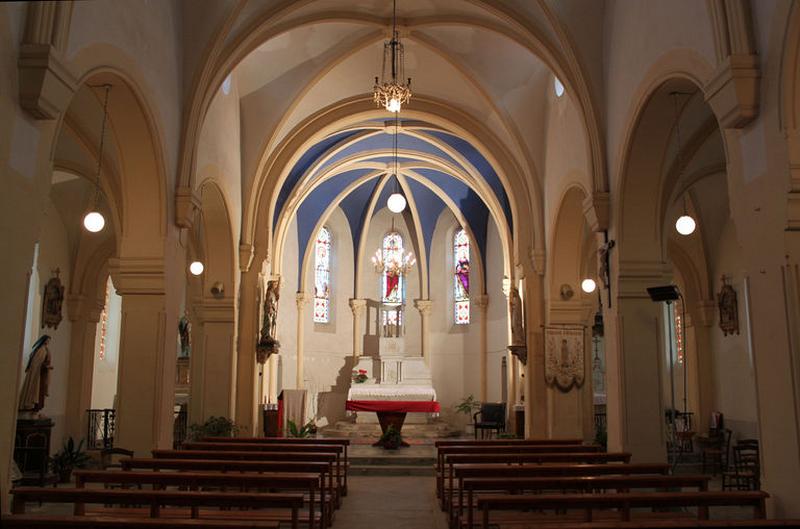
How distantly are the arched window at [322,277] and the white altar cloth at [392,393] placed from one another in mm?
3883

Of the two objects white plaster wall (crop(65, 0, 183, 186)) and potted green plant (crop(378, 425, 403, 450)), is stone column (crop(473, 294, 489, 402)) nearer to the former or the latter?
potted green plant (crop(378, 425, 403, 450))

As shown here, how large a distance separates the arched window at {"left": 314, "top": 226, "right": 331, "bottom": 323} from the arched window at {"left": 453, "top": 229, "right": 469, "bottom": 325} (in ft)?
14.5

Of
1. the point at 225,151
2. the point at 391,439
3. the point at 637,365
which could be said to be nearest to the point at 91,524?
the point at 637,365

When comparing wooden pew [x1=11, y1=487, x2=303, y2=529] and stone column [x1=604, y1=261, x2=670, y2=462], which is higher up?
stone column [x1=604, y1=261, x2=670, y2=462]

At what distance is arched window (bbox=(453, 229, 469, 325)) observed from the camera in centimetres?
2623

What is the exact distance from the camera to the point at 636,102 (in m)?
10.0

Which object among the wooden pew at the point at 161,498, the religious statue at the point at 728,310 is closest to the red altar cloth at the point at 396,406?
the religious statue at the point at 728,310

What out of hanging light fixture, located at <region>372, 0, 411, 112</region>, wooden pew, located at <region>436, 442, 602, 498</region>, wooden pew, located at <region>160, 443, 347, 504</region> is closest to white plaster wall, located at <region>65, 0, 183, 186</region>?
hanging light fixture, located at <region>372, 0, 411, 112</region>

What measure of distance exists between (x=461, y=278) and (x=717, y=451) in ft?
41.8

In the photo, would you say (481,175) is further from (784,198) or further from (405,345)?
(784,198)

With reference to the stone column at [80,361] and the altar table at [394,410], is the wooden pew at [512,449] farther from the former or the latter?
the stone column at [80,361]

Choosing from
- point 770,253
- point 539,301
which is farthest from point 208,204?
point 770,253

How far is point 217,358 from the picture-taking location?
1546 centimetres

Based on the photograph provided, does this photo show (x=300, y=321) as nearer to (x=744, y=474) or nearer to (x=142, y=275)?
Answer: (x=142, y=275)
